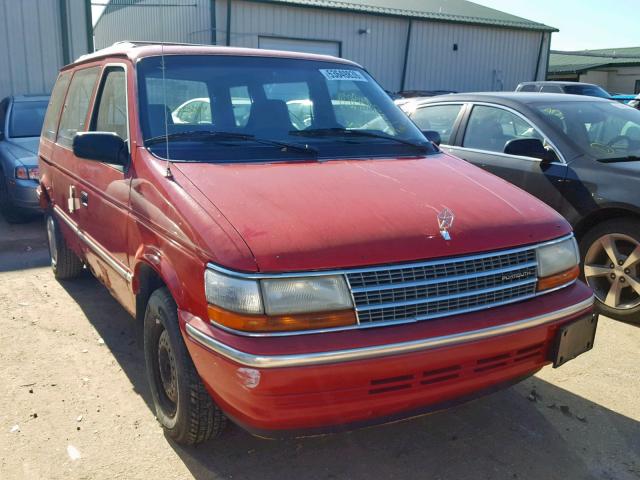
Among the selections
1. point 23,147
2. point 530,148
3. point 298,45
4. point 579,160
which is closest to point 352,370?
point 530,148

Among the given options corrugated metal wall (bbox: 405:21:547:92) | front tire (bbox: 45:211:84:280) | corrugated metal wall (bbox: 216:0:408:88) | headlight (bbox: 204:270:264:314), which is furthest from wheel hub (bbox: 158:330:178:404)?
corrugated metal wall (bbox: 405:21:547:92)

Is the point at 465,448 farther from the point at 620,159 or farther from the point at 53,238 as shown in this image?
the point at 53,238

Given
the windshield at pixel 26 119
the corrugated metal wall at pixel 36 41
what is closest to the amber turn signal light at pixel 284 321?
the windshield at pixel 26 119

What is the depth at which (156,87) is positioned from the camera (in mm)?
3348

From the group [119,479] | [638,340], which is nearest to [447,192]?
[119,479]

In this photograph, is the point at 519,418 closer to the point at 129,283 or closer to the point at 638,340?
the point at 638,340

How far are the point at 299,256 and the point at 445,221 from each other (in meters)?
0.70

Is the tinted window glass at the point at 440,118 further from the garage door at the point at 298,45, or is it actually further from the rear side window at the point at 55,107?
the garage door at the point at 298,45

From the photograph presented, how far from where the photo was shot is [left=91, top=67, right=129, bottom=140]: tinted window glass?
347 cm

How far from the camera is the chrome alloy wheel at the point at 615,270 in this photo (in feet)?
14.5

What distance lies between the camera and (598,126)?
525 cm

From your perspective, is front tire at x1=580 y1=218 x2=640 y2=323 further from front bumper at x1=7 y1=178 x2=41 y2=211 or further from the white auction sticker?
front bumper at x1=7 y1=178 x2=41 y2=211

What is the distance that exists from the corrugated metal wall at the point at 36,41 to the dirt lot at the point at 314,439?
9.71m

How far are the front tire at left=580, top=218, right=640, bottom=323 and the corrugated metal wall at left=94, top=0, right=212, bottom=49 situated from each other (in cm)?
1647
